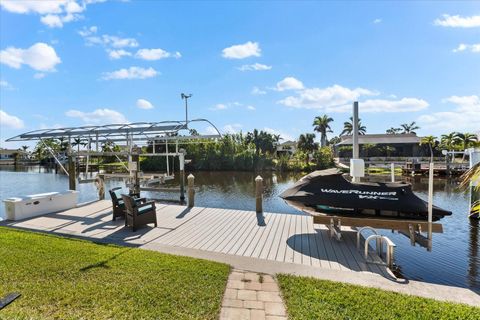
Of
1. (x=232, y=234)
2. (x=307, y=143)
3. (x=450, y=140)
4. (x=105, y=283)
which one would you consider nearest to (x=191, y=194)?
(x=232, y=234)

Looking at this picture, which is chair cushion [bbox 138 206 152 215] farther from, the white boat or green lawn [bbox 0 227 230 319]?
the white boat

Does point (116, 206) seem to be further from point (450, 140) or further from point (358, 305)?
point (450, 140)

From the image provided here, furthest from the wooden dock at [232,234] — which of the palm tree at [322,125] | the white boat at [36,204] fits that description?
the palm tree at [322,125]

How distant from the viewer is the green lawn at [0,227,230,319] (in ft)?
10.9

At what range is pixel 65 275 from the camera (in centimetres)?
424

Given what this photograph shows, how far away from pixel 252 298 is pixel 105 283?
2039 mm

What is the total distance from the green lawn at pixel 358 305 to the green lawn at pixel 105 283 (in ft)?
3.36

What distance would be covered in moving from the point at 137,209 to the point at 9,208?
13.3 ft

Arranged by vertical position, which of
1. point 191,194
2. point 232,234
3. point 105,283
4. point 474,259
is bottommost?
point 474,259

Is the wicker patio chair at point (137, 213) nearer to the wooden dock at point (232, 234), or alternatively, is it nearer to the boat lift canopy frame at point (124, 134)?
the wooden dock at point (232, 234)

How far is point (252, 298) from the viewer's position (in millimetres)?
3785

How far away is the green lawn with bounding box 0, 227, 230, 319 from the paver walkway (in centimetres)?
14

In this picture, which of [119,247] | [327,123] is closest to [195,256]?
[119,247]

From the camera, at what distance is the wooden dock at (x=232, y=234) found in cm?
553
